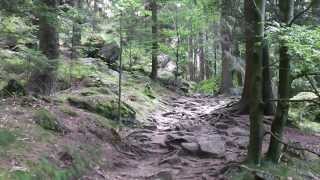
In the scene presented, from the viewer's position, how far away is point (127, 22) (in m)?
13.7

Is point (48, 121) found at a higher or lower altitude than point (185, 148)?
higher

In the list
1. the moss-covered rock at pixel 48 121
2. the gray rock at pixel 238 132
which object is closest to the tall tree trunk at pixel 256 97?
the gray rock at pixel 238 132

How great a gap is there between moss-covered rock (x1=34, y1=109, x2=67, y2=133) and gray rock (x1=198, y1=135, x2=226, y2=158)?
12.0 feet

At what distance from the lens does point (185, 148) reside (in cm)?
1153

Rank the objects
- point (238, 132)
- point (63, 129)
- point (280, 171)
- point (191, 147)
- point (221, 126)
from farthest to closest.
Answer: point (221, 126)
point (238, 132)
point (191, 147)
point (63, 129)
point (280, 171)

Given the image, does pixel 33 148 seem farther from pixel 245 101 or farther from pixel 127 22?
pixel 245 101

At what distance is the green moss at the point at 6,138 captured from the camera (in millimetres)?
7934

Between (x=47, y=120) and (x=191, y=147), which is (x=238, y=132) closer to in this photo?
(x=191, y=147)

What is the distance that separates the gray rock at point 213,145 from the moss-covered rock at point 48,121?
366cm

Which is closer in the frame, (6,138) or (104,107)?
(6,138)

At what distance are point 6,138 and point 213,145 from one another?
553 cm

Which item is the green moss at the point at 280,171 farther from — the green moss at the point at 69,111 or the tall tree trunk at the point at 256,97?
the green moss at the point at 69,111

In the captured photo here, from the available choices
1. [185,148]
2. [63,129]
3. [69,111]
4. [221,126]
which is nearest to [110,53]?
[221,126]

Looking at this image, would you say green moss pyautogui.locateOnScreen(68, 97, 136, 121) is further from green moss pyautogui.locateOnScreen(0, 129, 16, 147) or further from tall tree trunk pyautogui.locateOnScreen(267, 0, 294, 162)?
tall tree trunk pyautogui.locateOnScreen(267, 0, 294, 162)
